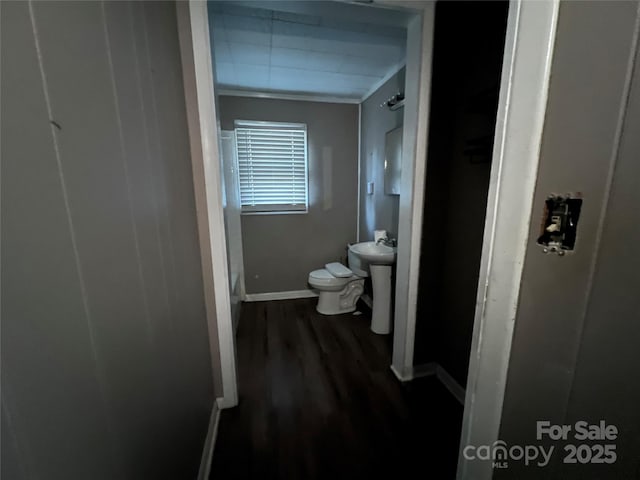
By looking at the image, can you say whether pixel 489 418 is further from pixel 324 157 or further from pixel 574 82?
pixel 324 157

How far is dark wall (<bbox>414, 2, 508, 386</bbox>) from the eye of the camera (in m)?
1.33

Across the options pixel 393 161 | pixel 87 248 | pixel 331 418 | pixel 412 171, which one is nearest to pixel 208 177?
pixel 87 248

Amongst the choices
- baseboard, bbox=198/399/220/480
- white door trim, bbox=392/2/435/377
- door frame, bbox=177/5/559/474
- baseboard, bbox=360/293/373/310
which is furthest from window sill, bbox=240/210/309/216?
baseboard, bbox=198/399/220/480

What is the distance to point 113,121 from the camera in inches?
23.2

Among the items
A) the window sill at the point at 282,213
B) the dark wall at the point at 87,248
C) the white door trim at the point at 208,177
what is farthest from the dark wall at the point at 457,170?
the window sill at the point at 282,213

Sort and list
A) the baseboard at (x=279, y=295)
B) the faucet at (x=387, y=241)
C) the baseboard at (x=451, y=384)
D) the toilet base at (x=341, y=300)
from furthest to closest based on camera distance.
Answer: the baseboard at (x=279, y=295) → the toilet base at (x=341, y=300) → the faucet at (x=387, y=241) → the baseboard at (x=451, y=384)

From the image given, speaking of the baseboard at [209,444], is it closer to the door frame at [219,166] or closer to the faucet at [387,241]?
the door frame at [219,166]

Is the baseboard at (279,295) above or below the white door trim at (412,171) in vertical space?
below

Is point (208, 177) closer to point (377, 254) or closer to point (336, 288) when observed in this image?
point (377, 254)

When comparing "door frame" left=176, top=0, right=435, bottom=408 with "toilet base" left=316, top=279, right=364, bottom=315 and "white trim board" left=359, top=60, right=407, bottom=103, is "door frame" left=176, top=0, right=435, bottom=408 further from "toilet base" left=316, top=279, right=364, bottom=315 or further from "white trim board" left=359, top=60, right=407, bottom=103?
"toilet base" left=316, top=279, right=364, bottom=315

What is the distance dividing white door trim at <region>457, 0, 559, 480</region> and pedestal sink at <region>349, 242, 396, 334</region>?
58.6 inches

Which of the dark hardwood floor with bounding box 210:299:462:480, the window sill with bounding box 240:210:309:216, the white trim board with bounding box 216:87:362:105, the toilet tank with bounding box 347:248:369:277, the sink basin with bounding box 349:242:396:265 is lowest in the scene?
the dark hardwood floor with bounding box 210:299:462:480

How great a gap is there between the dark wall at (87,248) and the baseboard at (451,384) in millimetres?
1547

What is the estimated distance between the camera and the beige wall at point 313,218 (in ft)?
9.66
